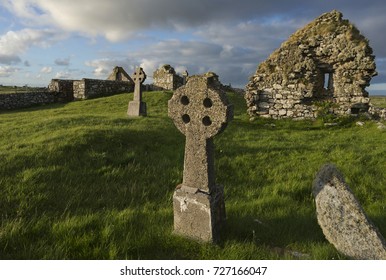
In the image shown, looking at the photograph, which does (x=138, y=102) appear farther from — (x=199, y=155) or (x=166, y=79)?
(x=166, y=79)

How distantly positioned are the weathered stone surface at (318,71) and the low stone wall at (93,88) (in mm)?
13702

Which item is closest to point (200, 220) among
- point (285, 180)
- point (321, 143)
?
point (285, 180)

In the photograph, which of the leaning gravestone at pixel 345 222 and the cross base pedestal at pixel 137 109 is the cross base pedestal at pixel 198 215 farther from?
the cross base pedestal at pixel 137 109

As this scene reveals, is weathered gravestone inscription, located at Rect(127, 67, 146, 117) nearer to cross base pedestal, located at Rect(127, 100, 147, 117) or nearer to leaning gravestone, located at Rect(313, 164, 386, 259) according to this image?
cross base pedestal, located at Rect(127, 100, 147, 117)

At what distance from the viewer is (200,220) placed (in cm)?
448

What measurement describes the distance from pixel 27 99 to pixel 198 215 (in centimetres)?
2251

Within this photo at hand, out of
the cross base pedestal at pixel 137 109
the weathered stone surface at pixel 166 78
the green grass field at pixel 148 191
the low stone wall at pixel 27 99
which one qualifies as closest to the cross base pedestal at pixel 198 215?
the green grass field at pixel 148 191

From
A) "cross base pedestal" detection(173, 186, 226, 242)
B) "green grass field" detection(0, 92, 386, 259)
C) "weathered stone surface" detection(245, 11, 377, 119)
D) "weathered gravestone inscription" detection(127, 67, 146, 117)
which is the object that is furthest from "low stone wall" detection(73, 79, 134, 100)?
"cross base pedestal" detection(173, 186, 226, 242)

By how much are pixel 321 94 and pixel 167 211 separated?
14887 millimetres

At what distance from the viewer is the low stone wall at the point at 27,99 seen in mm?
21469

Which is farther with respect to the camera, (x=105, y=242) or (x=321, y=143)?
(x=321, y=143)

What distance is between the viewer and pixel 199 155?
4543 millimetres

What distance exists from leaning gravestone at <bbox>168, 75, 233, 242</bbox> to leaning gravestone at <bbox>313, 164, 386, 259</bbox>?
1538 millimetres

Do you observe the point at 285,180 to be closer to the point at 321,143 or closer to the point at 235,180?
the point at 235,180
